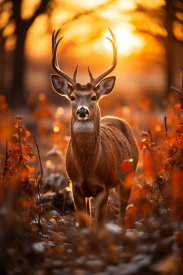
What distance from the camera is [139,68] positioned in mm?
54469

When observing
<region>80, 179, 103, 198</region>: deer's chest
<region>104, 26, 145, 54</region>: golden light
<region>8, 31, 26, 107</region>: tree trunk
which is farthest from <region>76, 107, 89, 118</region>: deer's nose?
<region>8, 31, 26, 107</region>: tree trunk

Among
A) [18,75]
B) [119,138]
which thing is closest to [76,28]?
[18,75]

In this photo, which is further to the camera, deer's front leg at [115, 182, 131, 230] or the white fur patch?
deer's front leg at [115, 182, 131, 230]

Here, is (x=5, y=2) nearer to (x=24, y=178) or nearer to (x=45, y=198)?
(x=45, y=198)

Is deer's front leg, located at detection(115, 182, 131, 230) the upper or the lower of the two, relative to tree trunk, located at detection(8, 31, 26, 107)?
lower

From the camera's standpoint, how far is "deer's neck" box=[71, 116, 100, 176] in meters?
7.44

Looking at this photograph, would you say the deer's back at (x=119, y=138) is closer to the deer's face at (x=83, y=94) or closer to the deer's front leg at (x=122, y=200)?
the deer's front leg at (x=122, y=200)

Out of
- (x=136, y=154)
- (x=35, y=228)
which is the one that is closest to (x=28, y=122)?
(x=136, y=154)

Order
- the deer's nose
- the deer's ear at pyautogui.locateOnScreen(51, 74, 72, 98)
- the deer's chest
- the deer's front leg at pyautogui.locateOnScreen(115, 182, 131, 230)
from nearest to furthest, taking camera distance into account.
Answer: the deer's nose → the deer's chest → the deer's ear at pyautogui.locateOnScreen(51, 74, 72, 98) → the deer's front leg at pyautogui.locateOnScreen(115, 182, 131, 230)

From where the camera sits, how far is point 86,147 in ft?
24.6

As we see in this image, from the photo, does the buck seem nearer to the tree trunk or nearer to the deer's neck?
the deer's neck

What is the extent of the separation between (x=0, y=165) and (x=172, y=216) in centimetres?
276

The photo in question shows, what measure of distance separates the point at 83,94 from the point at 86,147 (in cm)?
63

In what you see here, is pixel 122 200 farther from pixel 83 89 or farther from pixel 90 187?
pixel 83 89
